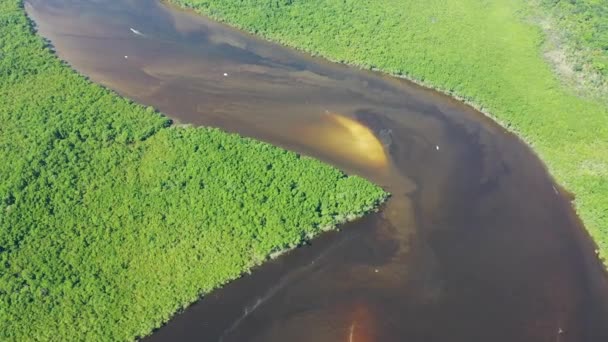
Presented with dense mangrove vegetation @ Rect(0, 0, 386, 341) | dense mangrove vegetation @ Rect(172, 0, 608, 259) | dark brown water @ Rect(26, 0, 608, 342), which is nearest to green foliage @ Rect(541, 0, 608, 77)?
dense mangrove vegetation @ Rect(172, 0, 608, 259)

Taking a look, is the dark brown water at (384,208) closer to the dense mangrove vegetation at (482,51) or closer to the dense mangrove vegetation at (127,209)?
the dense mangrove vegetation at (482,51)

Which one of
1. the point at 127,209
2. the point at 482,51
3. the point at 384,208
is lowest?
the point at 127,209

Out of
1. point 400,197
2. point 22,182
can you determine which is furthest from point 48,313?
point 400,197

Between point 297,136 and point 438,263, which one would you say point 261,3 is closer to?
point 297,136

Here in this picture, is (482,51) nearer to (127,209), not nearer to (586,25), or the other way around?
(586,25)

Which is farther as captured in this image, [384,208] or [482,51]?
[482,51]

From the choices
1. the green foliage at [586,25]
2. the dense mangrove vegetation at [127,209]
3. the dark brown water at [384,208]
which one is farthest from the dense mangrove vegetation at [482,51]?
the dense mangrove vegetation at [127,209]

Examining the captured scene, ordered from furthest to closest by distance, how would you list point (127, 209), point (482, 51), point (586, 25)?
point (586, 25) < point (482, 51) < point (127, 209)

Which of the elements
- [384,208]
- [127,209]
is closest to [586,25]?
[384,208]
